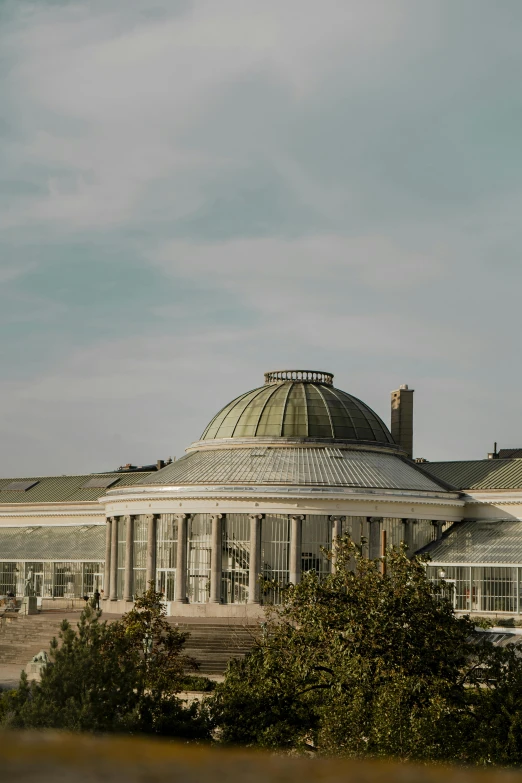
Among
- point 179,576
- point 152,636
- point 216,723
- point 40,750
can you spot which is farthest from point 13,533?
point 40,750

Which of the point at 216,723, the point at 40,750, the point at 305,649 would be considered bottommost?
the point at 216,723

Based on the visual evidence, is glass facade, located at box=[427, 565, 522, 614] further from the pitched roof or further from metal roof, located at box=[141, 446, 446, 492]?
the pitched roof

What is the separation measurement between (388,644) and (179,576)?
42.5 meters

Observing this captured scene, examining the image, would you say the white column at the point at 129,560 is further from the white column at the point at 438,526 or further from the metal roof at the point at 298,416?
the white column at the point at 438,526

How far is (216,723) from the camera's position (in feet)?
87.0

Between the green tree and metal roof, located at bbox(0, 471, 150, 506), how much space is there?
63.2m

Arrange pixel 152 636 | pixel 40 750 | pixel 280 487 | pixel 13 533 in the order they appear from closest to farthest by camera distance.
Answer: pixel 40 750 < pixel 152 636 < pixel 280 487 < pixel 13 533

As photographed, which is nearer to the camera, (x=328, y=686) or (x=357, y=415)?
(x=328, y=686)

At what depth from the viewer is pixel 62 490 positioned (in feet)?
308

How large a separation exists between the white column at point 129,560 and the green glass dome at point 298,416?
9.03m

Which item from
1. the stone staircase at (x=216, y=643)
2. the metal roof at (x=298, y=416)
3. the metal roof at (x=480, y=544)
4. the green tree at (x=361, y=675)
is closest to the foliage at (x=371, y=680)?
the green tree at (x=361, y=675)

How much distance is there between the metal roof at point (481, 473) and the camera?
2837 inches

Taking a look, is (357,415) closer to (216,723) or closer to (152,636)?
(152,636)

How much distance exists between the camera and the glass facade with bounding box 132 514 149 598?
7081 centimetres
